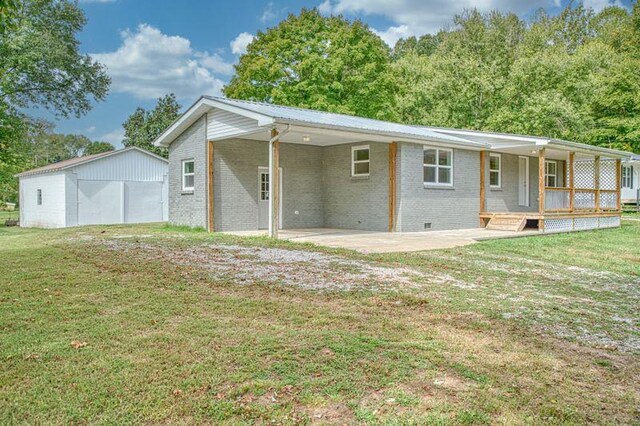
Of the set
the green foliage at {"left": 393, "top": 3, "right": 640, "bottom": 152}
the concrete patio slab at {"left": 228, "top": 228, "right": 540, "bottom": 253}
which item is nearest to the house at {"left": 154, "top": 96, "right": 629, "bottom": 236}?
the concrete patio slab at {"left": 228, "top": 228, "right": 540, "bottom": 253}

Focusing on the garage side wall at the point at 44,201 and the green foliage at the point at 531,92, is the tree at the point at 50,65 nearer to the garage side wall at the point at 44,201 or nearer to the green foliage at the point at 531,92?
the garage side wall at the point at 44,201

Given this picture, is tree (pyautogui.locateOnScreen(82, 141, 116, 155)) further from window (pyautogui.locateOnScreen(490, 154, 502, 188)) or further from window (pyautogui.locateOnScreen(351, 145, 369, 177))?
window (pyautogui.locateOnScreen(490, 154, 502, 188))

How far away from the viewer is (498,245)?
39.1ft

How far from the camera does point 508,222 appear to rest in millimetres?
16656

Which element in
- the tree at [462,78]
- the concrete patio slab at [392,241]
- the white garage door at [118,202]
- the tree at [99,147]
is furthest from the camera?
the tree at [99,147]

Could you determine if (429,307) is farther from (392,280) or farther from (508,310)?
(392,280)

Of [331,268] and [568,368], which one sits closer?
[568,368]

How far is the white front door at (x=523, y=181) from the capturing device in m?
20.0

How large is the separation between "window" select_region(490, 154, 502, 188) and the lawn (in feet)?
36.1

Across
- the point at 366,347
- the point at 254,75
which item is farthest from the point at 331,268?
the point at 254,75

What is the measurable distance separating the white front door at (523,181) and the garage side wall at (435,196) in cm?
326

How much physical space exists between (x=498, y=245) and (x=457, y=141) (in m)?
5.45

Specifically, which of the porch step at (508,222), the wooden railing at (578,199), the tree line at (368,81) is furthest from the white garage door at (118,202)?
the wooden railing at (578,199)

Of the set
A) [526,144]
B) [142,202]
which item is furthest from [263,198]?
[142,202]
